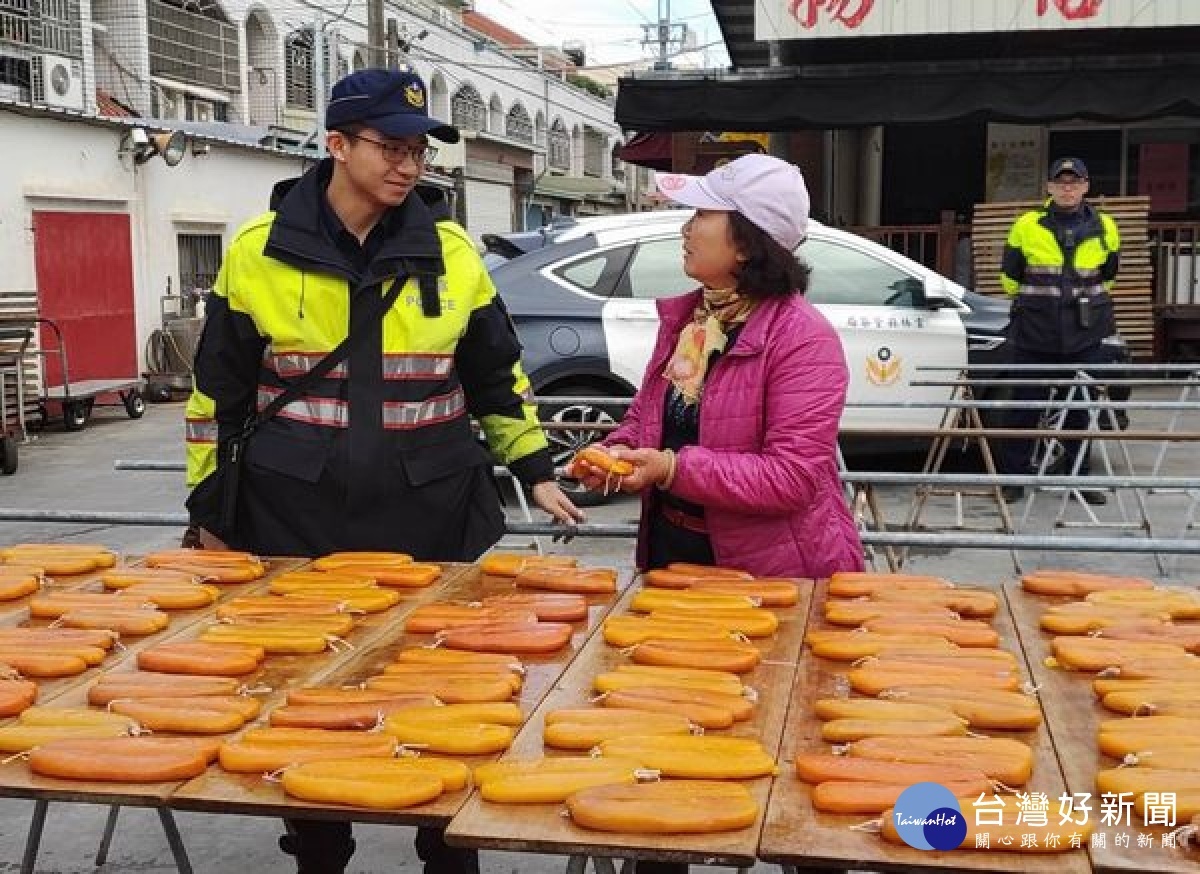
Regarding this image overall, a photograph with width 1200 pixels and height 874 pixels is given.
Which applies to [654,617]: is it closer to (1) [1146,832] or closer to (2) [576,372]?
(1) [1146,832]

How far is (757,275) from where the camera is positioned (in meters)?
3.39

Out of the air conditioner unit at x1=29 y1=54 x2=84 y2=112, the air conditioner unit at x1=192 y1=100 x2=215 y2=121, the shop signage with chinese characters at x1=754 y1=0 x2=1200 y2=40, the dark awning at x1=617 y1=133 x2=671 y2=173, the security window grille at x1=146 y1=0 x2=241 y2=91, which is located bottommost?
the dark awning at x1=617 y1=133 x2=671 y2=173

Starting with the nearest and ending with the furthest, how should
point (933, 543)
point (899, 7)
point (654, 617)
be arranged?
point (654, 617), point (933, 543), point (899, 7)

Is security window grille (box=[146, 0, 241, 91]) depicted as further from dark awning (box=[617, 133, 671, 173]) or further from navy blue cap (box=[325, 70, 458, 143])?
navy blue cap (box=[325, 70, 458, 143])

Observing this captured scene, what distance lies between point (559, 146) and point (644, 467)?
56656mm

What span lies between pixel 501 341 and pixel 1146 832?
224 centimetres

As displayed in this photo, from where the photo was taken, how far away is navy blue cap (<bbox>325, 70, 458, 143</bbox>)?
339 cm

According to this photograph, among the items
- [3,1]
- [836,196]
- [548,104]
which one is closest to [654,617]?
[836,196]

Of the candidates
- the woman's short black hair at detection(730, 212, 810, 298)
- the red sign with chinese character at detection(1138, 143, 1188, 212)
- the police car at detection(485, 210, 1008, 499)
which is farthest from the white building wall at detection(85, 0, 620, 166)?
the woman's short black hair at detection(730, 212, 810, 298)

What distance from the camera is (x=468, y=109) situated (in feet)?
152

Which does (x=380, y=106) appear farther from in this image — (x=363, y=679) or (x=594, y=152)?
(x=594, y=152)

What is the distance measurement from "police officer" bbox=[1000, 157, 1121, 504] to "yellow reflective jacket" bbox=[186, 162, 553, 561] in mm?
6592

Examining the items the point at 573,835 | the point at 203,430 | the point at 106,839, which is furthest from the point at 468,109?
the point at 573,835

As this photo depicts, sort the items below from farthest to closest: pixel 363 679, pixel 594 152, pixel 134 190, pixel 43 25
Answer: pixel 594 152, pixel 43 25, pixel 134 190, pixel 363 679
